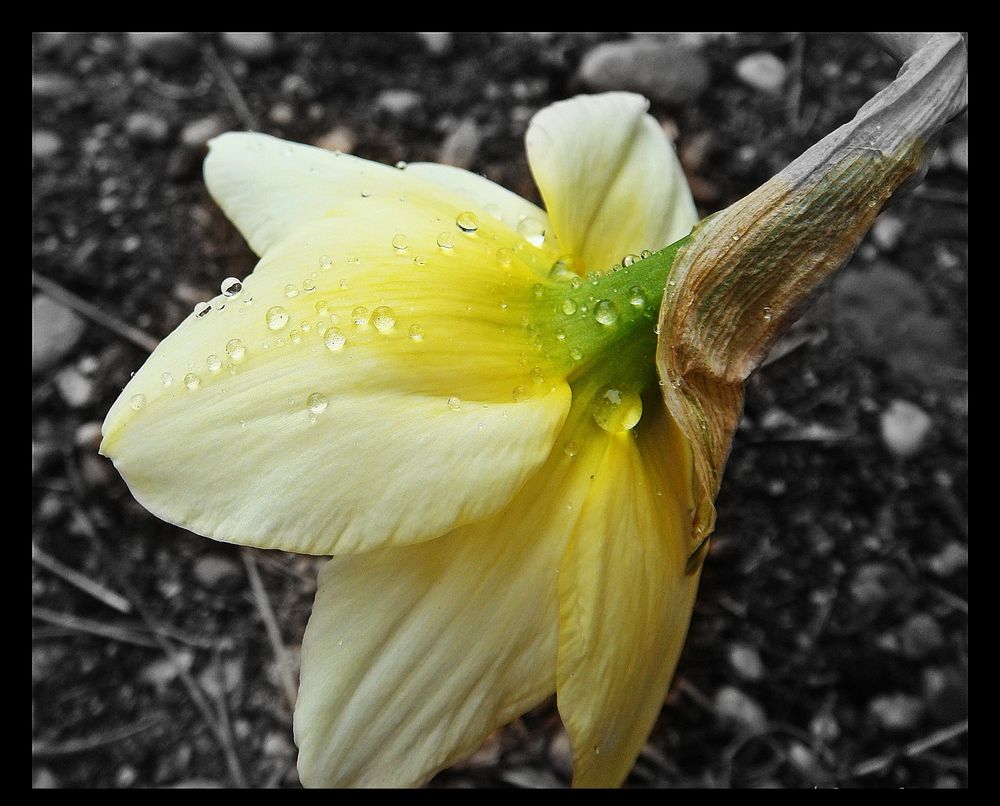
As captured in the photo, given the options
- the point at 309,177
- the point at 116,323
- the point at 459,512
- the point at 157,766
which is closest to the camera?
the point at 459,512

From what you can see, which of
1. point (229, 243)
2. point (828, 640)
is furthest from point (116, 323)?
point (828, 640)

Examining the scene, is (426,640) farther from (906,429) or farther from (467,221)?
(906,429)

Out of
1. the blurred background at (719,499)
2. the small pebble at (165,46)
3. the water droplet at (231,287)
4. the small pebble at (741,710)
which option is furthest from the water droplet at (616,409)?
the small pebble at (165,46)

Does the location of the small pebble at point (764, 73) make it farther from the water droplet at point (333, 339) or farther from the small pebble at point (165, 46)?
the water droplet at point (333, 339)

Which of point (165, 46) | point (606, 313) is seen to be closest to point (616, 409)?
point (606, 313)

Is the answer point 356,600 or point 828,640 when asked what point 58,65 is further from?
point 828,640
